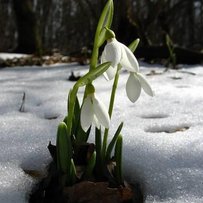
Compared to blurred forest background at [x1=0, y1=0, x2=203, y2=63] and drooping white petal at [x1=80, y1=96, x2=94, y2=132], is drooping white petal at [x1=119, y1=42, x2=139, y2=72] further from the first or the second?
blurred forest background at [x1=0, y1=0, x2=203, y2=63]

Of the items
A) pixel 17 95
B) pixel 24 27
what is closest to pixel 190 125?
pixel 17 95

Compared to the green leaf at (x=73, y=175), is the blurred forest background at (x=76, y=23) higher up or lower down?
lower down

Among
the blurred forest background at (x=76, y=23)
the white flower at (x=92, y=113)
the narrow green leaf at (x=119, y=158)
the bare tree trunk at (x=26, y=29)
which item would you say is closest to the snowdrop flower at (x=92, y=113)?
the white flower at (x=92, y=113)

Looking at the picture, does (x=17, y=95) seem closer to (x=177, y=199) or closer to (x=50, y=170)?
(x=50, y=170)

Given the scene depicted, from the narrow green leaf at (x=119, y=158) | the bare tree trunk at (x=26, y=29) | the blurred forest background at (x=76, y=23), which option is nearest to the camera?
the narrow green leaf at (x=119, y=158)

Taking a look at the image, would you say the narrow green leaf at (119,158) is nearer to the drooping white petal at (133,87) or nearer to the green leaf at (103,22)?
the drooping white petal at (133,87)

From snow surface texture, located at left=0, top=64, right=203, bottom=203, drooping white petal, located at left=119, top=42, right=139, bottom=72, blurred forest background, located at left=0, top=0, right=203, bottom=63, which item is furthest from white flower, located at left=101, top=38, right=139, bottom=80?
blurred forest background, located at left=0, top=0, right=203, bottom=63

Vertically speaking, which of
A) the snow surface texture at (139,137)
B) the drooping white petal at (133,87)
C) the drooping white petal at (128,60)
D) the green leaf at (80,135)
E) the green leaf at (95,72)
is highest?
the drooping white petal at (128,60)
